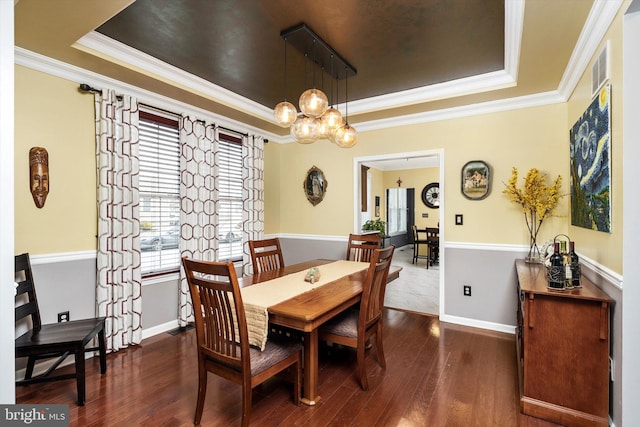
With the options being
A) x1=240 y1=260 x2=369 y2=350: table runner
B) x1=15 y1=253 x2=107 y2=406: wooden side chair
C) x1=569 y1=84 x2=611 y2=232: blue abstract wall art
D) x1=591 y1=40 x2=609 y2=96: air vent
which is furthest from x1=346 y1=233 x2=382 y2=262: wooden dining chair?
x1=15 y1=253 x2=107 y2=406: wooden side chair

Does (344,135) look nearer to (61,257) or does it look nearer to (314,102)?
(314,102)

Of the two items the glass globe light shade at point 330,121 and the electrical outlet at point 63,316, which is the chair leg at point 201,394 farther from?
the glass globe light shade at point 330,121

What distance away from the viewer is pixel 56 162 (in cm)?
263

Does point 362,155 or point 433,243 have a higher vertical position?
point 362,155

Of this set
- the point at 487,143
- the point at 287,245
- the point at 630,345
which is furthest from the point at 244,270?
the point at 630,345

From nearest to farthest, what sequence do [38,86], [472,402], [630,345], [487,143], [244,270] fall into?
[630,345], [472,402], [38,86], [487,143], [244,270]

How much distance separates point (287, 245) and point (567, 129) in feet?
12.4

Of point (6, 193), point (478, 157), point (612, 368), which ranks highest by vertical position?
point (478, 157)

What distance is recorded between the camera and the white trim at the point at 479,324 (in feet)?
11.1

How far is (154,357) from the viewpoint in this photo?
2834 mm

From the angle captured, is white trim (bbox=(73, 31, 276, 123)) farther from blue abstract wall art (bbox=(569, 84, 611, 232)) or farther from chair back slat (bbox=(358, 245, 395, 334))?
blue abstract wall art (bbox=(569, 84, 611, 232))

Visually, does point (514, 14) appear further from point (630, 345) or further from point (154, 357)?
point (154, 357)

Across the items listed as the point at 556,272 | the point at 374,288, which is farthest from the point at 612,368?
the point at 374,288

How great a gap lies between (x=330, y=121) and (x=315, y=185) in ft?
7.22
